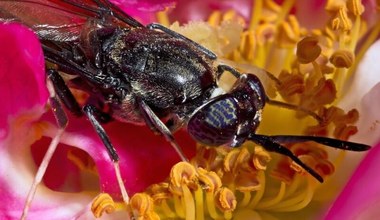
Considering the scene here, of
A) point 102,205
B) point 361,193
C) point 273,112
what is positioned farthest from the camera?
point 273,112

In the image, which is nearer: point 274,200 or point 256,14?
point 274,200

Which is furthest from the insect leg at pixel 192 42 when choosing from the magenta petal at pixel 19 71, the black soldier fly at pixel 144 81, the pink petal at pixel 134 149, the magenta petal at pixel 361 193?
the magenta petal at pixel 361 193

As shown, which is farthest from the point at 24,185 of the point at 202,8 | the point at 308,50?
the point at 202,8

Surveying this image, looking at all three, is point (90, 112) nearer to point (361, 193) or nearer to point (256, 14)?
point (361, 193)

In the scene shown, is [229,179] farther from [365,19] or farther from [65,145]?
[365,19]

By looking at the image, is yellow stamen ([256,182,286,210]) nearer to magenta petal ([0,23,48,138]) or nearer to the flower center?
the flower center

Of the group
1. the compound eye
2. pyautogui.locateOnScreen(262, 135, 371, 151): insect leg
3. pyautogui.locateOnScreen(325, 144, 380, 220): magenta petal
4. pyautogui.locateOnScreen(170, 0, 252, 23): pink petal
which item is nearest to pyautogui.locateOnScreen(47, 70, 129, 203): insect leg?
the compound eye

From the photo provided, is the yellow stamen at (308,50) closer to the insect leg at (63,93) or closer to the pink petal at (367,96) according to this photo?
the pink petal at (367,96)

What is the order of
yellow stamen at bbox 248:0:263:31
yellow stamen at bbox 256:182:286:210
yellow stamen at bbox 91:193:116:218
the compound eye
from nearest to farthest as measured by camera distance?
the compound eye < yellow stamen at bbox 91:193:116:218 < yellow stamen at bbox 256:182:286:210 < yellow stamen at bbox 248:0:263:31
